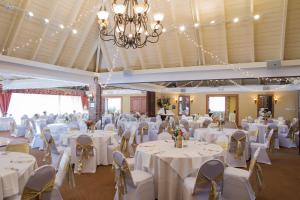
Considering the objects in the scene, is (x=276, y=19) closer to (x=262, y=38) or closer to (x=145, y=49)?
(x=262, y=38)

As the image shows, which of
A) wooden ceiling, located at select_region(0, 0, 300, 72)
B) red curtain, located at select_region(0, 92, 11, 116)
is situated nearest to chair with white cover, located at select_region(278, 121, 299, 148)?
wooden ceiling, located at select_region(0, 0, 300, 72)

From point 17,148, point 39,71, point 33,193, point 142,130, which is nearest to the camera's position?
point 33,193

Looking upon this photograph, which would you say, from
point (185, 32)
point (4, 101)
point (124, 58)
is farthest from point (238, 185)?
point (4, 101)

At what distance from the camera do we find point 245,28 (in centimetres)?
735

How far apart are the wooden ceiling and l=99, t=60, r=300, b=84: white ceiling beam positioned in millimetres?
226

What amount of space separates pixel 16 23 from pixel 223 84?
13.4 m

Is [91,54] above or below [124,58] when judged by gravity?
above

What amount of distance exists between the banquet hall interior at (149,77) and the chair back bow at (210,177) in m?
0.01

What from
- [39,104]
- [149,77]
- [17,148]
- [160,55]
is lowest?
[17,148]

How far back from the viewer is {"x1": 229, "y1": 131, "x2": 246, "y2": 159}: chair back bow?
235 inches

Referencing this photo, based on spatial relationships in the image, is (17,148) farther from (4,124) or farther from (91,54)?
(4,124)

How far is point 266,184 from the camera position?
4.92 m

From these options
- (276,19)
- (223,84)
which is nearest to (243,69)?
(276,19)

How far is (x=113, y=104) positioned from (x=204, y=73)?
1345cm
